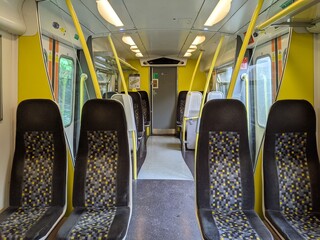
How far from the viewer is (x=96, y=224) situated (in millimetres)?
1781

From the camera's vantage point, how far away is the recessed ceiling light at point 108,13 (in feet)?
9.10

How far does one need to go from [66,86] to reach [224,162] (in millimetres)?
2211

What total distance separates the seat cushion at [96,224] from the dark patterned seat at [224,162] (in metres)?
0.61

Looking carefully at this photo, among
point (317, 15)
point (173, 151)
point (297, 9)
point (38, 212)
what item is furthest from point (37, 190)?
point (173, 151)

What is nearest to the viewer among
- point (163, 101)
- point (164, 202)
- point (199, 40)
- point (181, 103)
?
point (164, 202)

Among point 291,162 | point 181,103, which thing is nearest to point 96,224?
point 291,162

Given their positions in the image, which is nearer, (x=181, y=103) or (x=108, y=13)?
(x=108, y=13)

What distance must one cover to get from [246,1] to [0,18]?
2.26m

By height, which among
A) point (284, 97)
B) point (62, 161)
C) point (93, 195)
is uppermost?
point (284, 97)

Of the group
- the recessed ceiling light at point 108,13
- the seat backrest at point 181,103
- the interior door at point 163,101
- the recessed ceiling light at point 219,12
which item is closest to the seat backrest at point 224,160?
the recessed ceiling light at point 219,12

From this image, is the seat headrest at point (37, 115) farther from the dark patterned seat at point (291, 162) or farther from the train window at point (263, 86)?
the train window at point (263, 86)

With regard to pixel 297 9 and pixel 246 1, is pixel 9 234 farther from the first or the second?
pixel 246 1

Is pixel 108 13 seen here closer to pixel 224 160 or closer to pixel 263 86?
pixel 263 86

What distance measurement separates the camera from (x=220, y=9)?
298 centimetres
